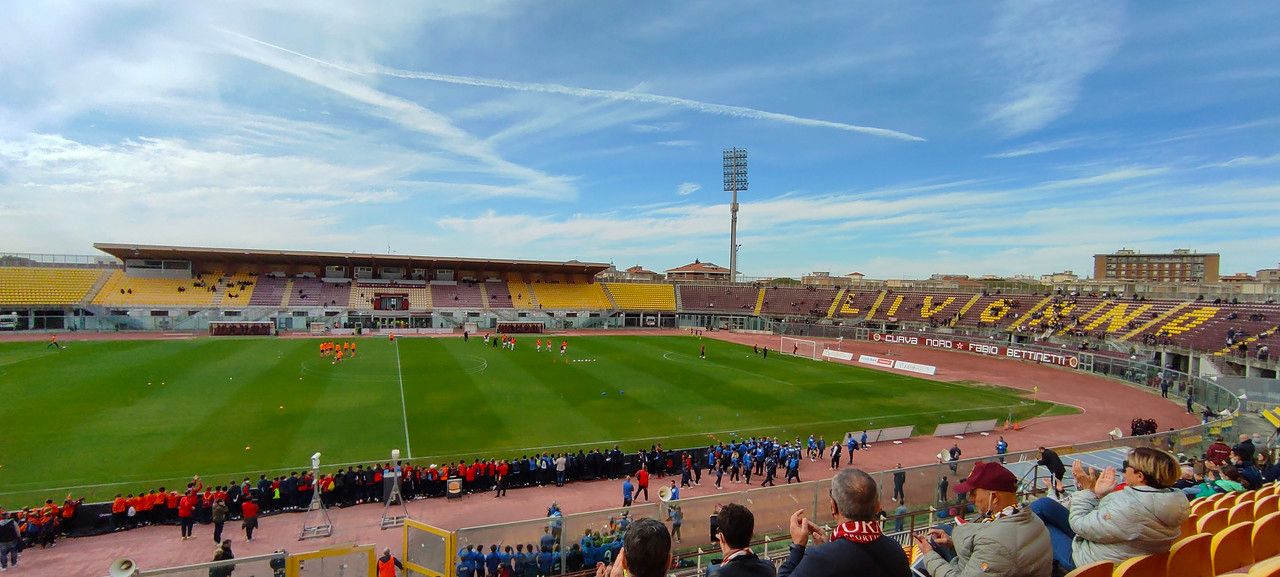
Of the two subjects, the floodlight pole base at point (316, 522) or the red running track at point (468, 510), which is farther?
the floodlight pole base at point (316, 522)

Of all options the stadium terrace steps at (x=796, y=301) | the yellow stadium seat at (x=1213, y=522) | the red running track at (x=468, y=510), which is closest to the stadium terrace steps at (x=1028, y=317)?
the stadium terrace steps at (x=796, y=301)

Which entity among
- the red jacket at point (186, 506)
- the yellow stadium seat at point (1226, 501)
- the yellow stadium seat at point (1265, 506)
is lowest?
the red jacket at point (186, 506)

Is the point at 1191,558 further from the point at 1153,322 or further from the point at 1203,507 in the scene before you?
the point at 1153,322

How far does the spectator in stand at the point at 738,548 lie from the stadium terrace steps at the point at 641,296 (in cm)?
6650

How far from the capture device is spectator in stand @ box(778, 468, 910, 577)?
119 inches

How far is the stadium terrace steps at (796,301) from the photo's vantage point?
227 feet

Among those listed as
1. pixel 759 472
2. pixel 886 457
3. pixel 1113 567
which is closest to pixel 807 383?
pixel 886 457

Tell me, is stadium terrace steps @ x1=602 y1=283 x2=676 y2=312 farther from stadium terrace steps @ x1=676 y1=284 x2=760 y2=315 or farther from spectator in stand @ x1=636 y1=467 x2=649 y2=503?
spectator in stand @ x1=636 y1=467 x2=649 y2=503

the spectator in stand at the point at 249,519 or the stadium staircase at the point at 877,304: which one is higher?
the stadium staircase at the point at 877,304

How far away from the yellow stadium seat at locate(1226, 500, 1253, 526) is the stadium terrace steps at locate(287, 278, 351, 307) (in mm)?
62436

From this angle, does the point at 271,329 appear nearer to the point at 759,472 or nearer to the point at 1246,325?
the point at 759,472

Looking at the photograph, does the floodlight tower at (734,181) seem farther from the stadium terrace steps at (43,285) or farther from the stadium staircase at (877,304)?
the stadium terrace steps at (43,285)

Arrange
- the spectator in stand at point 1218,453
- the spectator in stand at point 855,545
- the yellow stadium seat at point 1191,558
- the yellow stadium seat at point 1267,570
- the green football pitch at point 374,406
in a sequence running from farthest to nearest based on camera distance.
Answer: the green football pitch at point 374,406 < the spectator in stand at point 1218,453 < the yellow stadium seat at point 1191,558 < the yellow stadium seat at point 1267,570 < the spectator in stand at point 855,545

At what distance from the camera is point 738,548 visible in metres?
3.41
